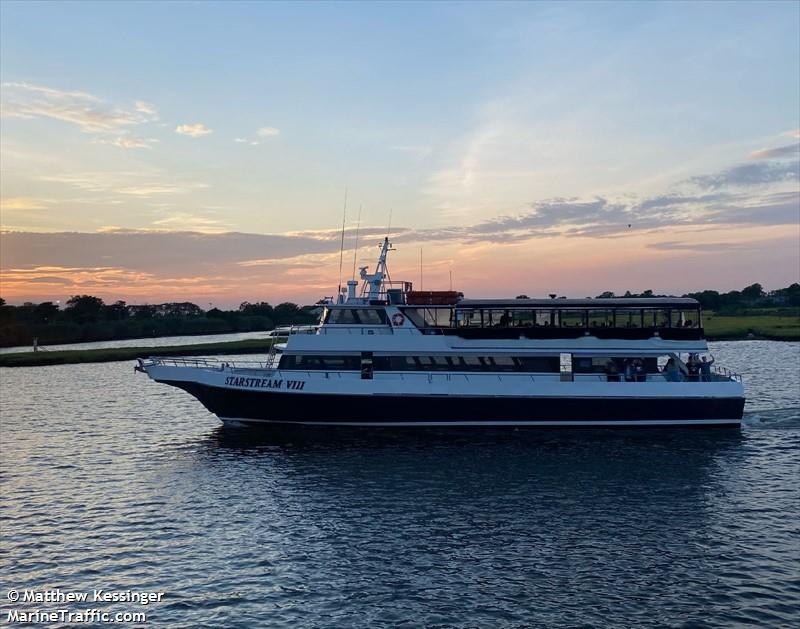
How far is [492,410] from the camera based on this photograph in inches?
1132

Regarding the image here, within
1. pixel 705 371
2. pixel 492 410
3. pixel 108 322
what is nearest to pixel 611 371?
pixel 705 371

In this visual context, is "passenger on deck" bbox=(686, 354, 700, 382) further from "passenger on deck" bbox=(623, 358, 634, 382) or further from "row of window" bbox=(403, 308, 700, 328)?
"passenger on deck" bbox=(623, 358, 634, 382)

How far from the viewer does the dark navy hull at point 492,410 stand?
28609 millimetres

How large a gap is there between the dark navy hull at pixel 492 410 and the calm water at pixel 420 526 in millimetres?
842

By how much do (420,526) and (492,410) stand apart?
40.8 feet

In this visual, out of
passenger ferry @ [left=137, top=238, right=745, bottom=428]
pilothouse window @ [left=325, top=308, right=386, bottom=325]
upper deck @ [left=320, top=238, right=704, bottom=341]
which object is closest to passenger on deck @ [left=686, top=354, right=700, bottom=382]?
passenger ferry @ [left=137, top=238, right=745, bottom=428]

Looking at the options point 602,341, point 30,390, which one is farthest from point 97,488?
point 30,390

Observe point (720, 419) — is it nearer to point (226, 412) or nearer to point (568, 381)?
A: point (568, 381)

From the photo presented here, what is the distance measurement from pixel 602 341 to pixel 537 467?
9.66 m

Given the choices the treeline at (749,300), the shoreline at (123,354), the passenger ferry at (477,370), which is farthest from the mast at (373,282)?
the treeline at (749,300)

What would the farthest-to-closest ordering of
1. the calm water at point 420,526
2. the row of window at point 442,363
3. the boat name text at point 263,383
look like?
1. the row of window at point 442,363
2. the boat name text at point 263,383
3. the calm water at point 420,526

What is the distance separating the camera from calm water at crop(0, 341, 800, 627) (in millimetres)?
12852

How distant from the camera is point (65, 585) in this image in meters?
14.1

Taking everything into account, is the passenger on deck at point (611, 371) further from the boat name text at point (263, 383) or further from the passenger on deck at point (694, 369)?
the boat name text at point (263, 383)
